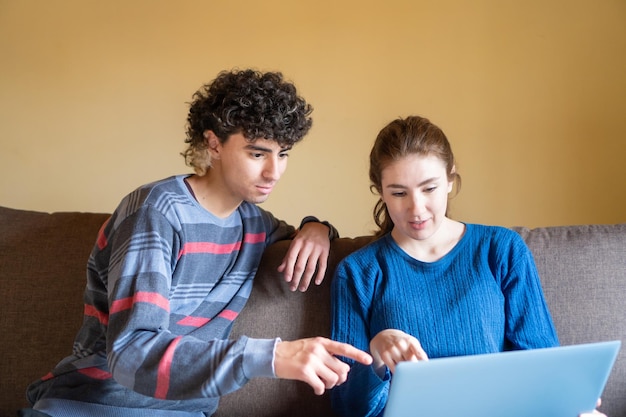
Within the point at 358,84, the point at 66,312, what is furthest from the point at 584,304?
the point at 66,312

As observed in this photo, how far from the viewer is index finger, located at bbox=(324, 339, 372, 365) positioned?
1.00m

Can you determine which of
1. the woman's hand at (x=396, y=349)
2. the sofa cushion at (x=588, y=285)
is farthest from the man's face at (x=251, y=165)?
the sofa cushion at (x=588, y=285)

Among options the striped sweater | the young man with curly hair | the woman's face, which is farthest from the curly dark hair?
the woman's face

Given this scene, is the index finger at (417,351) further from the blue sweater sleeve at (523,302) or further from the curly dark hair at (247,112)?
the curly dark hair at (247,112)

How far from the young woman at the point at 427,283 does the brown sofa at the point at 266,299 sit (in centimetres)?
15

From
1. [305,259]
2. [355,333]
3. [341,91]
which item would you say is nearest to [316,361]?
[355,333]

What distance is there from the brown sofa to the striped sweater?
0.40 feet

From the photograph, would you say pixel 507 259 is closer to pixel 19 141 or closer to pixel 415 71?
pixel 415 71

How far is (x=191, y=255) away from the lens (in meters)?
1.44

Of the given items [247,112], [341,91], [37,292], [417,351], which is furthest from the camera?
[341,91]

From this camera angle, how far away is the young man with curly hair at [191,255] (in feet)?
4.00

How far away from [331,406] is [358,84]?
1123 mm

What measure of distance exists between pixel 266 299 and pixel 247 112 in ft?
1.69

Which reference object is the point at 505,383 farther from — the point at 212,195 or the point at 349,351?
the point at 212,195
